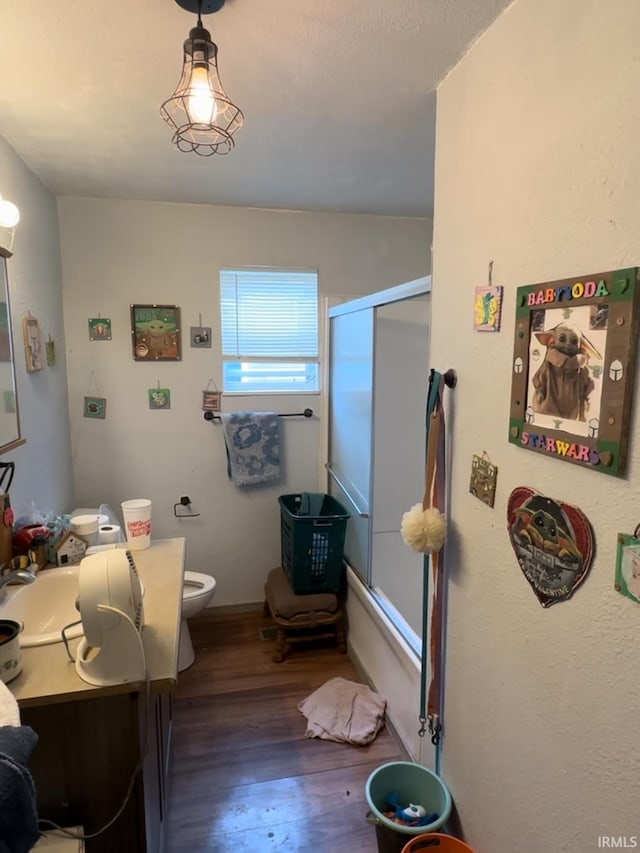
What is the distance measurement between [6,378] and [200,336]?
121 centimetres

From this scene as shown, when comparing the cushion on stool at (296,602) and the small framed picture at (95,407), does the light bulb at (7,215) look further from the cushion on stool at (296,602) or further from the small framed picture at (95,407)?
the cushion on stool at (296,602)

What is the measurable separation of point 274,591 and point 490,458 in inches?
70.3

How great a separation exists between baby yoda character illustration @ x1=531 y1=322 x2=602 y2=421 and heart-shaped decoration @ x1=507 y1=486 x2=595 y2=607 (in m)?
0.19

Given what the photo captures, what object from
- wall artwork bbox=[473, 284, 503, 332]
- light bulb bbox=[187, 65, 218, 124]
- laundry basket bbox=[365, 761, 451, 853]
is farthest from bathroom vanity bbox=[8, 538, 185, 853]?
light bulb bbox=[187, 65, 218, 124]

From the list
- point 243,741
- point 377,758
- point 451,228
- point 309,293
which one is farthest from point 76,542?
point 309,293

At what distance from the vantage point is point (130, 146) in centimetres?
196

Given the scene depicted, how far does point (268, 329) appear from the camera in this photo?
2.98m

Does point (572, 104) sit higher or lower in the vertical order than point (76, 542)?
higher

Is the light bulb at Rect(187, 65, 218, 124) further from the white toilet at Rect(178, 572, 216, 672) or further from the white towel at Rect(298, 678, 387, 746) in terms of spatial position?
the white towel at Rect(298, 678, 387, 746)

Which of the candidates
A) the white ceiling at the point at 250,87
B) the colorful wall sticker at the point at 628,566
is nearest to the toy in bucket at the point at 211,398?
the white ceiling at the point at 250,87

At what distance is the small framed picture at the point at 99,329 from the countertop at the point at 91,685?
1.58 meters

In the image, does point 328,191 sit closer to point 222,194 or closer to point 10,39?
point 222,194

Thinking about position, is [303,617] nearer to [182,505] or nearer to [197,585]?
[197,585]

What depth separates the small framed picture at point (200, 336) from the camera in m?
2.85
